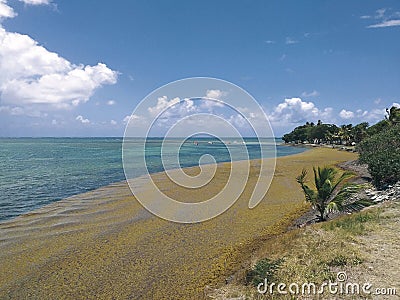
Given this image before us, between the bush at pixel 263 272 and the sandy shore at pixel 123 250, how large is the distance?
3.82 ft

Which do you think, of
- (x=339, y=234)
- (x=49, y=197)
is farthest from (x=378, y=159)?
(x=49, y=197)

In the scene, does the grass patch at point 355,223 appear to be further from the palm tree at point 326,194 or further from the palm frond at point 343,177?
the palm frond at point 343,177

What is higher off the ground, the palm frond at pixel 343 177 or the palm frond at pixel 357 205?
the palm frond at pixel 343 177

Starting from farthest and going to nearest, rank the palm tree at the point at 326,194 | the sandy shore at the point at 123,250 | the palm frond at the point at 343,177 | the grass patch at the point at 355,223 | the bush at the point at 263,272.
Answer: the palm frond at the point at 343,177 → the palm tree at the point at 326,194 → the grass patch at the point at 355,223 → the sandy shore at the point at 123,250 → the bush at the point at 263,272

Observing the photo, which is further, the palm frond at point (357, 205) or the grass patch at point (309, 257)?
the palm frond at point (357, 205)

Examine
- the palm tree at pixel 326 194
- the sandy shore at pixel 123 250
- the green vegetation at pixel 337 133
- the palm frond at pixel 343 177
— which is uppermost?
the green vegetation at pixel 337 133

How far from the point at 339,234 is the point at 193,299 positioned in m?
5.43

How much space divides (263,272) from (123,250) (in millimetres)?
6408

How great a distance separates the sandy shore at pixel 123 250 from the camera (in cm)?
923

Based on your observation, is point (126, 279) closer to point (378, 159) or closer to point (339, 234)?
point (339, 234)

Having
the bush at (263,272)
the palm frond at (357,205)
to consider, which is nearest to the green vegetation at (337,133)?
the palm frond at (357,205)

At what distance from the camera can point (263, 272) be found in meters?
8.15

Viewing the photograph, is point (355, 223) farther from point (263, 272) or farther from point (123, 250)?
point (123, 250)

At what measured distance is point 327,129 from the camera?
430ft
